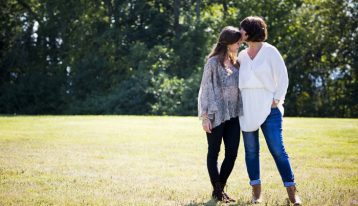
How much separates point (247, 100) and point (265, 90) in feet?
0.81

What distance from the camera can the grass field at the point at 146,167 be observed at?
709 cm

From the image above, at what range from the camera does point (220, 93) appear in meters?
6.82

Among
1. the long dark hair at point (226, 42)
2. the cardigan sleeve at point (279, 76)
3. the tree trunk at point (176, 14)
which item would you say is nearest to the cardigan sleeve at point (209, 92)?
the long dark hair at point (226, 42)

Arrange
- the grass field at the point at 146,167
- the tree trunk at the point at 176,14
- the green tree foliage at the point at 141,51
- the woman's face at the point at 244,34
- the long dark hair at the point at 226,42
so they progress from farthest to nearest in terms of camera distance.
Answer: the tree trunk at the point at 176,14 < the green tree foliage at the point at 141,51 < the grass field at the point at 146,167 < the long dark hair at the point at 226,42 < the woman's face at the point at 244,34

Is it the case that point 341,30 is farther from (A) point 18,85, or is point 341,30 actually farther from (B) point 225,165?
(B) point 225,165

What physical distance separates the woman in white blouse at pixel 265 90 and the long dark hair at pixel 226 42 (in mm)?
133

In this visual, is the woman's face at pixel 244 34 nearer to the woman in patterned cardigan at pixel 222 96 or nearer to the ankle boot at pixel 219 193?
the woman in patterned cardigan at pixel 222 96

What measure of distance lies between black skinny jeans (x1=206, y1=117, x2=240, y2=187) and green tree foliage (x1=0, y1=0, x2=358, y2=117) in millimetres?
21604

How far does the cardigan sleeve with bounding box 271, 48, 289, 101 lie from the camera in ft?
20.9

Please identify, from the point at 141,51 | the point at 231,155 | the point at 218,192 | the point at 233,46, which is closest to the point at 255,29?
the point at 233,46

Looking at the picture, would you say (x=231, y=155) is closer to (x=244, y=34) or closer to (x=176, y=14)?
(x=244, y=34)

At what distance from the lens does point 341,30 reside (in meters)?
31.8

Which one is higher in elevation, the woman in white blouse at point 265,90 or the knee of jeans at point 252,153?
the woman in white blouse at point 265,90

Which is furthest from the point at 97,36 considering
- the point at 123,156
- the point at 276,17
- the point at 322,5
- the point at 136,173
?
the point at 136,173
